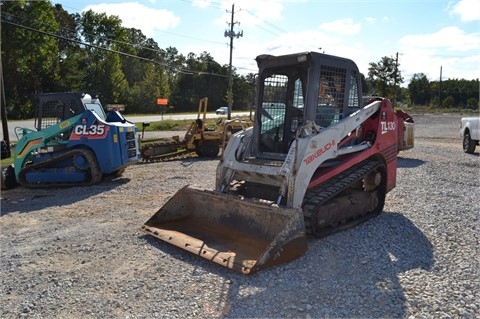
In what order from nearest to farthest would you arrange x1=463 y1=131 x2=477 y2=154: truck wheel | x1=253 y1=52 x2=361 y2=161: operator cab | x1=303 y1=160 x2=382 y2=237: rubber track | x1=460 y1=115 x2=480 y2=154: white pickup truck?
x1=303 y1=160 x2=382 y2=237: rubber track → x1=253 y1=52 x2=361 y2=161: operator cab → x1=460 y1=115 x2=480 y2=154: white pickup truck → x1=463 y1=131 x2=477 y2=154: truck wheel

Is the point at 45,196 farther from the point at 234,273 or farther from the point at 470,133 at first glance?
the point at 470,133

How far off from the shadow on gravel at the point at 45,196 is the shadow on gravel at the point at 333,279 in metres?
3.58

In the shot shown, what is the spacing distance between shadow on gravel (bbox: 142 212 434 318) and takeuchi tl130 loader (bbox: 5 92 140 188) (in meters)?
4.69

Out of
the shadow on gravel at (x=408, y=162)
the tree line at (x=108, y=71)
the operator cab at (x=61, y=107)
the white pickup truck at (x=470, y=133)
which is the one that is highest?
the tree line at (x=108, y=71)

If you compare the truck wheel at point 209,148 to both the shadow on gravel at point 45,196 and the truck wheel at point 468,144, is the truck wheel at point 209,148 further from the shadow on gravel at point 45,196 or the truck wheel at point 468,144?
the truck wheel at point 468,144

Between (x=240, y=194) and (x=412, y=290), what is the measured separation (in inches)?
113

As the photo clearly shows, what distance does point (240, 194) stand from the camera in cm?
635

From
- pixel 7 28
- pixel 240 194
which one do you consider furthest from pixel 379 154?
pixel 7 28

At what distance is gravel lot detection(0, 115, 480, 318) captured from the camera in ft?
12.6

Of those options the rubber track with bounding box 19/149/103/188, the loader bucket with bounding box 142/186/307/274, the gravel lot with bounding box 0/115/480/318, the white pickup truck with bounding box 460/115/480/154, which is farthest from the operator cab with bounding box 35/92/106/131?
the white pickup truck with bounding box 460/115/480/154

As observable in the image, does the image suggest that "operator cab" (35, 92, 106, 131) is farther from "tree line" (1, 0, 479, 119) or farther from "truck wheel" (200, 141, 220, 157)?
"tree line" (1, 0, 479, 119)

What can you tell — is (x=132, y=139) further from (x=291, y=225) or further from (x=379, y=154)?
(x=291, y=225)

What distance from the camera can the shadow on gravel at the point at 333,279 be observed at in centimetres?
380

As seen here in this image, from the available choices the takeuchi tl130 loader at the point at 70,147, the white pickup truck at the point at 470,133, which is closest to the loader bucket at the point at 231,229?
the takeuchi tl130 loader at the point at 70,147
